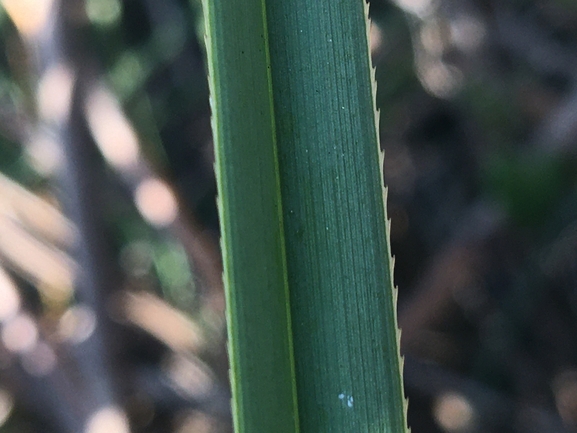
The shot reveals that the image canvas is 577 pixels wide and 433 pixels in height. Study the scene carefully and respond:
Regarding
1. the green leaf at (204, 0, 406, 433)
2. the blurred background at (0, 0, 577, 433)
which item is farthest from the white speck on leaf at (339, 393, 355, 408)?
the blurred background at (0, 0, 577, 433)

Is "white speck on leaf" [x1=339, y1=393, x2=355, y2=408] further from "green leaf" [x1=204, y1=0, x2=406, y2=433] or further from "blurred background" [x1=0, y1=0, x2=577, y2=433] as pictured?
"blurred background" [x1=0, y1=0, x2=577, y2=433]

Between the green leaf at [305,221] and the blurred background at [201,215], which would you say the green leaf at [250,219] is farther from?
the blurred background at [201,215]

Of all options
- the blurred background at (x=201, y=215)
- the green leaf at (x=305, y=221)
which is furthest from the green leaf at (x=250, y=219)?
the blurred background at (x=201, y=215)

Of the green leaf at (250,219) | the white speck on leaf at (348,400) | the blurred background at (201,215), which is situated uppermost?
the blurred background at (201,215)

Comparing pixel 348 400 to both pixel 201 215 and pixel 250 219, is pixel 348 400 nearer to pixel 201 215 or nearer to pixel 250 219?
pixel 250 219

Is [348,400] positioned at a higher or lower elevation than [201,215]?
lower

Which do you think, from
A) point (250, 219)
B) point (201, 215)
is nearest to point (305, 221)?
point (250, 219)

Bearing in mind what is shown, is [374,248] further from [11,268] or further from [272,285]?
[11,268]

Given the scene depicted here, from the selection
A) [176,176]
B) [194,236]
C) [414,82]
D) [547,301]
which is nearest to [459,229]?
[547,301]

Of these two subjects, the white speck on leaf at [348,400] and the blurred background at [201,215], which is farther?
the blurred background at [201,215]
